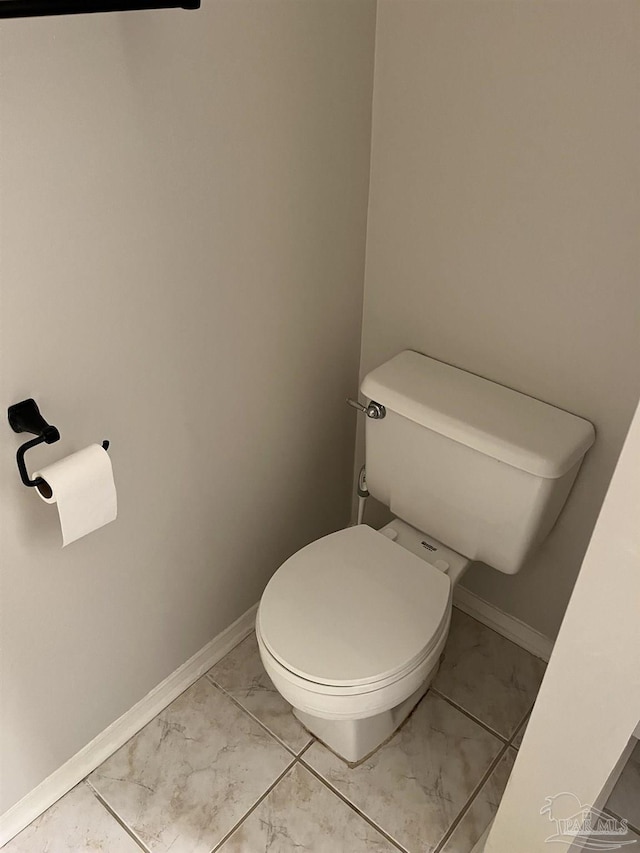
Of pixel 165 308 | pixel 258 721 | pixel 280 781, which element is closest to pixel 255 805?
pixel 280 781

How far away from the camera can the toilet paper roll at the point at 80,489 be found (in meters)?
1.11

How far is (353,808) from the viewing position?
59.1 inches

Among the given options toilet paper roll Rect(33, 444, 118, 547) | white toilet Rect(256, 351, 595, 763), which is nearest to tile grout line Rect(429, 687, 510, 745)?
white toilet Rect(256, 351, 595, 763)

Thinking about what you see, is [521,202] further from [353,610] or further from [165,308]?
[353,610]

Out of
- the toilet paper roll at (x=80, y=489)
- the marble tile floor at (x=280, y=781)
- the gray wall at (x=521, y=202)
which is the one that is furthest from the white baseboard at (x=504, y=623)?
the toilet paper roll at (x=80, y=489)

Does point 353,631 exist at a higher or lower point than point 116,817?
higher

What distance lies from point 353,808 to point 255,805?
0.68ft

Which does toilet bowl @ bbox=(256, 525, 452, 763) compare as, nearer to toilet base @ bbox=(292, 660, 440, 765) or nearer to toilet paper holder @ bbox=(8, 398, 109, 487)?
toilet base @ bbox=(292, 660, 440, 765)

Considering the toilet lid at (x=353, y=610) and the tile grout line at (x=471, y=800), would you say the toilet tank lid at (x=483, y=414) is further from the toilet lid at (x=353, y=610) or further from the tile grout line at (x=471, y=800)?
the tile grout line at (x=471, y=800)

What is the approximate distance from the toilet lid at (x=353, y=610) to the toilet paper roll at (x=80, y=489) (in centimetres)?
43

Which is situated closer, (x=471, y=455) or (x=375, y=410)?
(x=471, y=455)

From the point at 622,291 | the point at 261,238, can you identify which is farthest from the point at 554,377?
the point at 261,238

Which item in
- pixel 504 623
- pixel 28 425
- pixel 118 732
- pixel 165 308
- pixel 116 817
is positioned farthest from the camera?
pixel 504 623

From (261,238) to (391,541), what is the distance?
2.32 ft
